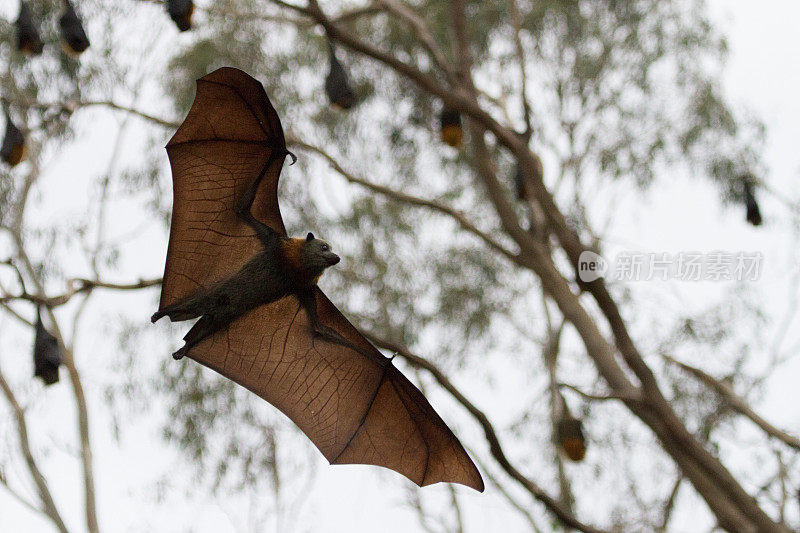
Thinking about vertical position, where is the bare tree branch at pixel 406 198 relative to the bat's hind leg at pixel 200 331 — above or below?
above

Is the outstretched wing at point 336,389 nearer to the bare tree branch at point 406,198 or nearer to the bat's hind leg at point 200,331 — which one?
the bat's hind leg at point 200,331

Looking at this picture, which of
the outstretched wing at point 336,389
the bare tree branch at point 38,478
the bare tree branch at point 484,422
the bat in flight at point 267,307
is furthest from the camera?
Answer: the bare tree branch at point 38,478

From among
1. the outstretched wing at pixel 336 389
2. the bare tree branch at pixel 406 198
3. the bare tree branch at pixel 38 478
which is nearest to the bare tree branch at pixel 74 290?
the outstretched wing at pixel 336 389

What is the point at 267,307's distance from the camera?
187 centimetres

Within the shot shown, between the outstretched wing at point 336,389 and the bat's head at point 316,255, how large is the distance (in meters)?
0.20

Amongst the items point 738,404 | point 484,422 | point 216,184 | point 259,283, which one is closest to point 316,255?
point 259,283

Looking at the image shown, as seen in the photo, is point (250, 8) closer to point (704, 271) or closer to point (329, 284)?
point (329, 284)

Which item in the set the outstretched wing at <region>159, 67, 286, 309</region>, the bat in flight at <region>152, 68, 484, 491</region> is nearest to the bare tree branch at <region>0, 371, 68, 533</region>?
the bat in flight at <region>152, 68, 484, 491</region>

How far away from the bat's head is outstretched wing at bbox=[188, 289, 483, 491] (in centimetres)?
20

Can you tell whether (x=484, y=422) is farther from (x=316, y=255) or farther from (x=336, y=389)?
(x=316, y=255)

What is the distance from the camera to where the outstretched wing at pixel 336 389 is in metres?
1.86

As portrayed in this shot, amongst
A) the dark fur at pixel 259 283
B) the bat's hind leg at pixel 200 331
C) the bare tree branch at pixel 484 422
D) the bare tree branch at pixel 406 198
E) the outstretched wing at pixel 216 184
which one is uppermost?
the bare tree branch at pixel 406 198

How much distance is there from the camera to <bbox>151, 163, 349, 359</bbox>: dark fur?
1577 millimetres

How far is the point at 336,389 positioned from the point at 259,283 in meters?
0.51
